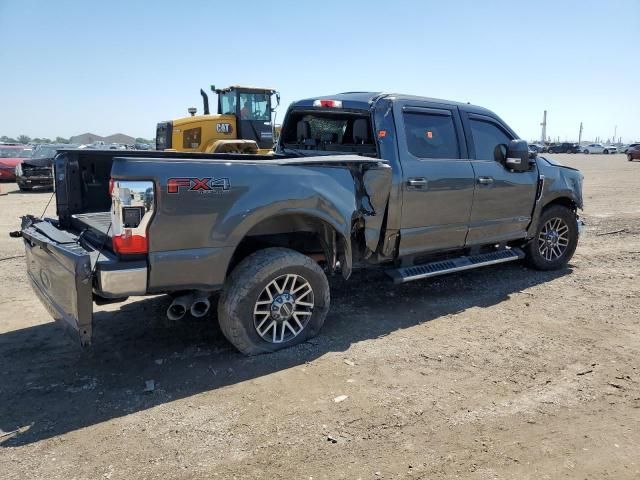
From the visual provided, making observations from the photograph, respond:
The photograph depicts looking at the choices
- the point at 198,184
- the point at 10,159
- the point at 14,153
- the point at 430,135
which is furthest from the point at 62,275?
the point at 14,153

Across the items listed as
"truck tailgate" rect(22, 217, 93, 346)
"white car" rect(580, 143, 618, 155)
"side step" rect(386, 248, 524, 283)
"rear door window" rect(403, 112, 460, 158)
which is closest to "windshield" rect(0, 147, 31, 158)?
"truck tailgate" rect(22, 217, 93, 346)

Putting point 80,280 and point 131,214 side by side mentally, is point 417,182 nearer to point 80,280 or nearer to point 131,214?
point 131,214

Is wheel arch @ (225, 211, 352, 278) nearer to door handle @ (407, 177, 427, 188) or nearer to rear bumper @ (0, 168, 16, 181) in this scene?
door handle @ (407, 177, 427, 188)

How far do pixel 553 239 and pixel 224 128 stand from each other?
32.6 ft

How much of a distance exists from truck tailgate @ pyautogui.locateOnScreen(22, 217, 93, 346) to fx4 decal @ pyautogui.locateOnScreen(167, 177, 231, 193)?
27.9 inches

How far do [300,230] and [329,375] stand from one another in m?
1.28

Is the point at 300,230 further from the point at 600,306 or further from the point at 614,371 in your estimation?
the point at 600,306

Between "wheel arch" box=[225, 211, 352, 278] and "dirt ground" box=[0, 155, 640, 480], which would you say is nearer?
"dirt ground" box=[0, 155, 640, 480]

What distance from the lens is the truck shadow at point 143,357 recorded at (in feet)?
10.8

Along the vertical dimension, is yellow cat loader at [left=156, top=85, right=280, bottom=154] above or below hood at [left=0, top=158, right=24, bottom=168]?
above

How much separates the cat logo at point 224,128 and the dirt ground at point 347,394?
9238 millimetres

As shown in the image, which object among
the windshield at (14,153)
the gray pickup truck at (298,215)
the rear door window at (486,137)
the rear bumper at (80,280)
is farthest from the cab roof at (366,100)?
the windshield at (14,153)

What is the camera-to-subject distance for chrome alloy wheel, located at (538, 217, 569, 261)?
21.6 ft

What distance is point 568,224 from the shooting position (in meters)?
6.70
